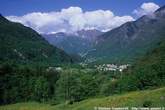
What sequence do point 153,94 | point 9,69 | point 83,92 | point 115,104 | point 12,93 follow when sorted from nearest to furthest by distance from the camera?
point 115,104 < point 153,94 < point 83,92 < point 12,93 < point 9,69

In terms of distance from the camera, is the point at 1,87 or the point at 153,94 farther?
the point at 1,87

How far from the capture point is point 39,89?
148 meters

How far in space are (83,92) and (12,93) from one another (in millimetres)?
36398

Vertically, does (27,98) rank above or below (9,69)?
below

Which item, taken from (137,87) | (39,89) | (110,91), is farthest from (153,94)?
(39,89)

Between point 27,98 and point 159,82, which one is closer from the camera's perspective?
point 159,82

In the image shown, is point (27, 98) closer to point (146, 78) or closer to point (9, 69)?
A: point (9, 69)

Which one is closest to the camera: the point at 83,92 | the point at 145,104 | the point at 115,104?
the point at 145,104

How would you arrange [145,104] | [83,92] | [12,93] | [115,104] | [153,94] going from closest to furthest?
1. [145,104]
2. [115,104]
3. [153,94]
4. [83,92]
5. [12,93]

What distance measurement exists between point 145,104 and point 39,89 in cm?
8686

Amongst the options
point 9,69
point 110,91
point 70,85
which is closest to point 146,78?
point 110,91

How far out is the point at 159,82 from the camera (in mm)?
125750

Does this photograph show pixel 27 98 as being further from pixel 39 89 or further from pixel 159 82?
pixel 159 82

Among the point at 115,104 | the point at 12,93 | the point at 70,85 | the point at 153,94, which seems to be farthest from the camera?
the point at 12,93
